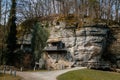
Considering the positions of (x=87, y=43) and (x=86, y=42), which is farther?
(x=86, y=42)

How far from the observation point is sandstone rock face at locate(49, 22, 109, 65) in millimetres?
44375

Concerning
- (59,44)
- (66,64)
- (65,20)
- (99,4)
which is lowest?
(66,64)

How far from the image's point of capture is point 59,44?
4722cm

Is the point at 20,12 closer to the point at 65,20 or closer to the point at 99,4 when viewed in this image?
the point at 65,20

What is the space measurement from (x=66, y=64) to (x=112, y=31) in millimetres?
9955

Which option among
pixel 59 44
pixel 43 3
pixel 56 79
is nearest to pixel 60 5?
pixel 43 3

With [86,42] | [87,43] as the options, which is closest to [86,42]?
[86,42]

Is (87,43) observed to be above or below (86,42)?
below

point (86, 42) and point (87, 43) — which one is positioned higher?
point (86, 42)

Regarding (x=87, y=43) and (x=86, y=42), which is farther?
(x=86, y=42)

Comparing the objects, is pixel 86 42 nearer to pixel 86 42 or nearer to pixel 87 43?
pixel 86 42

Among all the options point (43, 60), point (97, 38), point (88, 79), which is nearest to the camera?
point (88, 79)

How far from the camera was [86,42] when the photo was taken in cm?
4516

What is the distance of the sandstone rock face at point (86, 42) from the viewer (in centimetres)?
4438
